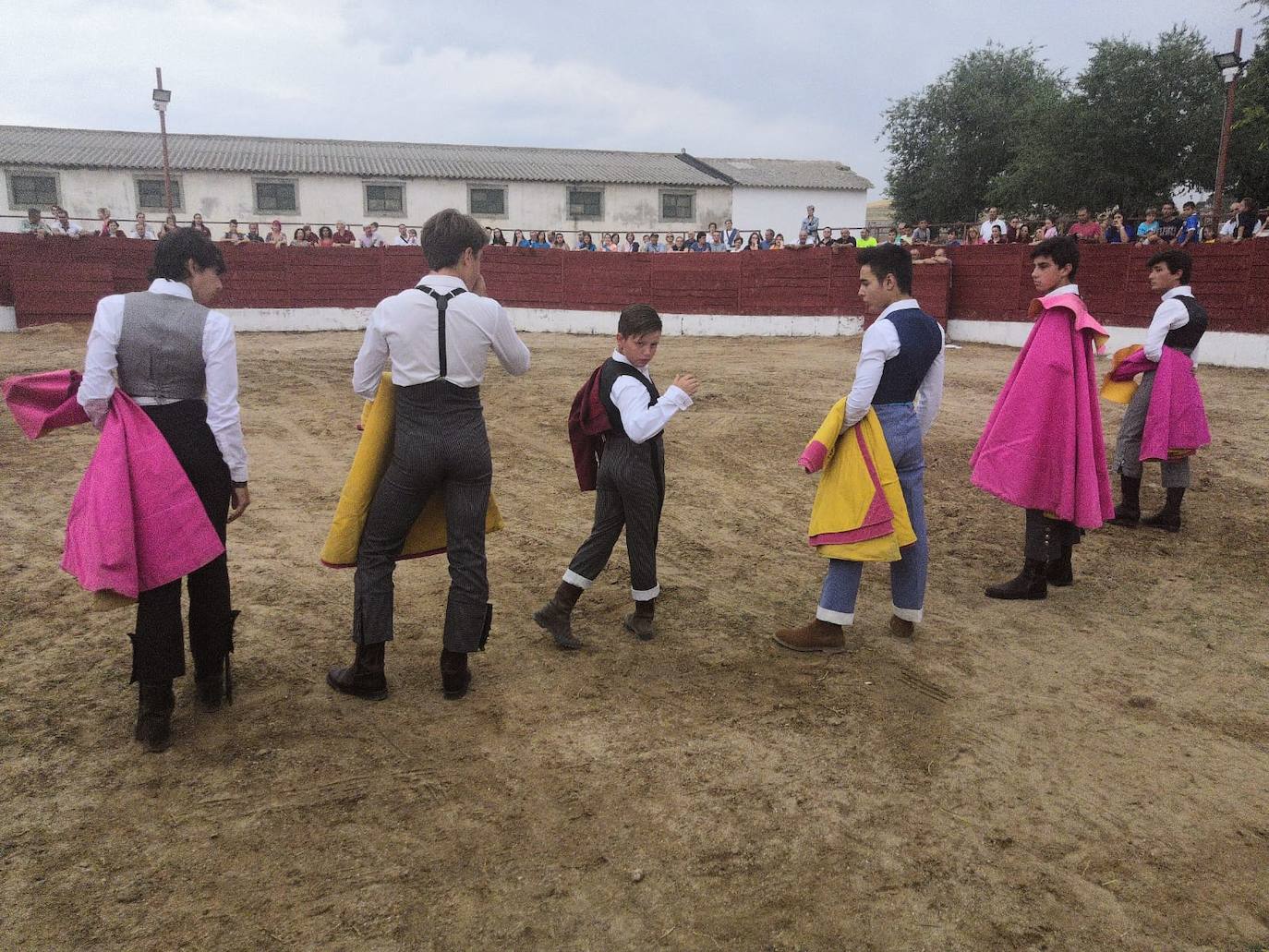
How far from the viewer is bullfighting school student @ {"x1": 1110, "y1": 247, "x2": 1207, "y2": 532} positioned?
5.57m

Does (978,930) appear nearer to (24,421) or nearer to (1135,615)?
(1135,615)

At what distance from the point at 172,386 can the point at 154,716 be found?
1.10 meters

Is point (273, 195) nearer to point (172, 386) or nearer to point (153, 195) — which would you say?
point (153, 195)

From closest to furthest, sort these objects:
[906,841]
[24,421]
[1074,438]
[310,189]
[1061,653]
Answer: [906,841] < [24,421] < [1061,653] < [1074,438] < [310,189]

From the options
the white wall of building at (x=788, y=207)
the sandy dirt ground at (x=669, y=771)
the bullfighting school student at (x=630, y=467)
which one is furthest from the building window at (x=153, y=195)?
the bullfighting school student at (x=630, y=467)

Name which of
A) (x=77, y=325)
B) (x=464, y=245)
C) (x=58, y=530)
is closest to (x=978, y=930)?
(x=464, y=245)

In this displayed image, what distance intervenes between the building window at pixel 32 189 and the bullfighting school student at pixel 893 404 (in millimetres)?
30910

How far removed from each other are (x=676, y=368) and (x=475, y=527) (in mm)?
9101

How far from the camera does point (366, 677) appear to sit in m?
3.36

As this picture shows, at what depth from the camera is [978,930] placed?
2.24 metres

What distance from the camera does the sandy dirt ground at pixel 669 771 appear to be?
2.28 meters

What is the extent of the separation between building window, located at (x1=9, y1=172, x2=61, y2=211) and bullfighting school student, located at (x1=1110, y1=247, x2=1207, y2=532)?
3082 cm

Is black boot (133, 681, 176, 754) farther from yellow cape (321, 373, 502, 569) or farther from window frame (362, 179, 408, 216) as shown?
window frame (362, 179, 408, 216)

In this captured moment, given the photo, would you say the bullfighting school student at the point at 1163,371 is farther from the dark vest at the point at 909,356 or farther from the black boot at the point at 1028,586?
the dark vest at the point at 909,356
